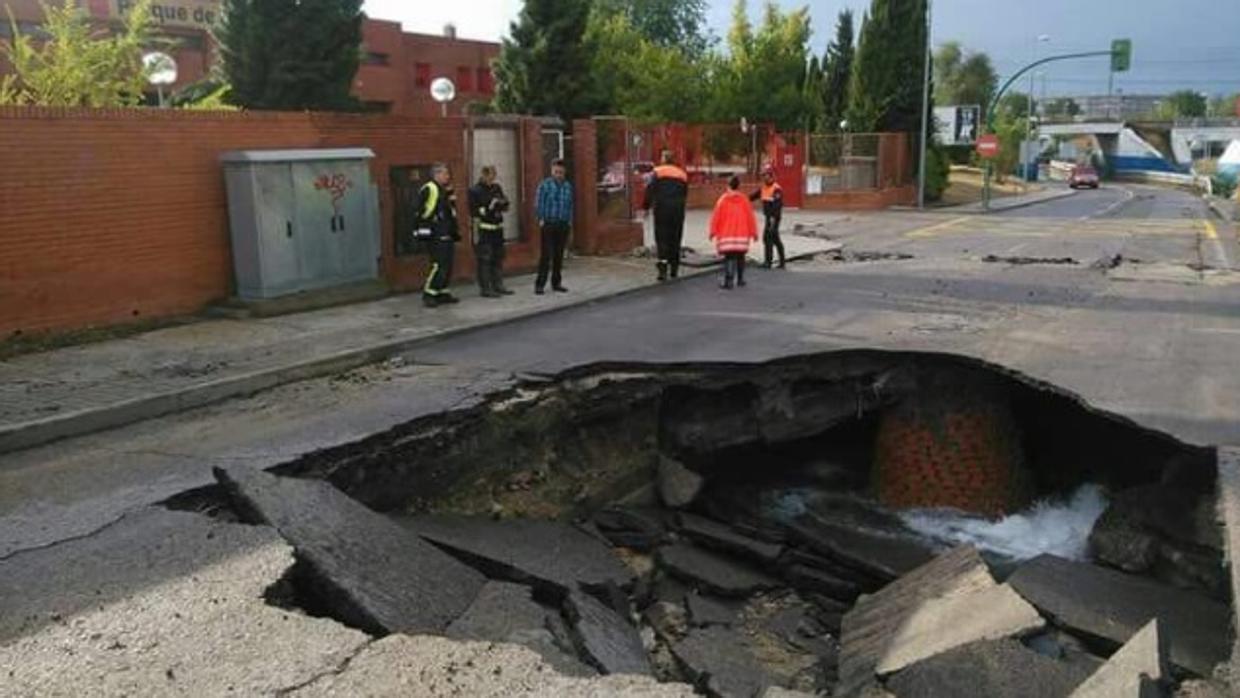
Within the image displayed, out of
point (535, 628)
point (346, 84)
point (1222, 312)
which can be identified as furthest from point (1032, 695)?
point (346, 84)

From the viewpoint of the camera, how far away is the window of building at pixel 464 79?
52531mm

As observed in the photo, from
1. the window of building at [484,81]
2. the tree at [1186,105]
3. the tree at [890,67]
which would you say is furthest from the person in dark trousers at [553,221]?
the tree at [1186,105]

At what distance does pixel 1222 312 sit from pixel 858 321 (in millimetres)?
4780

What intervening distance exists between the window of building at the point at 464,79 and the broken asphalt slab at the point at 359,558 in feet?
161

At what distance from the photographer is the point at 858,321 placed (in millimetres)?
11438

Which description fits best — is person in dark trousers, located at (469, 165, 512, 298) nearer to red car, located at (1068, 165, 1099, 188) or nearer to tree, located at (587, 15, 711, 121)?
tree, located at (587, 15, 711, 121)

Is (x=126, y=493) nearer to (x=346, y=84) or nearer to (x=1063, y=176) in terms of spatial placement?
(x=346, y=84)

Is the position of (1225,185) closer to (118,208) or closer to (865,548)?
(865,548)

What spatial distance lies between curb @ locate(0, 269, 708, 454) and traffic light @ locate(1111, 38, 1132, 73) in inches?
1363

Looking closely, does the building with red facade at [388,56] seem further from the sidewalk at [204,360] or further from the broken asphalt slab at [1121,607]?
the broken asphalt slab at [1121,607]

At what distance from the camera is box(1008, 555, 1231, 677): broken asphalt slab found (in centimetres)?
517

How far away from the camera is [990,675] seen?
4410 millimetres

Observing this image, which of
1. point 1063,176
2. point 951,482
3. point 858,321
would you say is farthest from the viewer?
point 1063,176

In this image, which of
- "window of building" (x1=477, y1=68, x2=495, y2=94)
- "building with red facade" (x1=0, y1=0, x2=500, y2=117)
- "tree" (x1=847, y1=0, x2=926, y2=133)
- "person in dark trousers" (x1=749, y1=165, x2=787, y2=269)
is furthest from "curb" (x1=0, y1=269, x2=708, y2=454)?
"window of building" (x1=477, y1=68, x2=495, y2=94)
